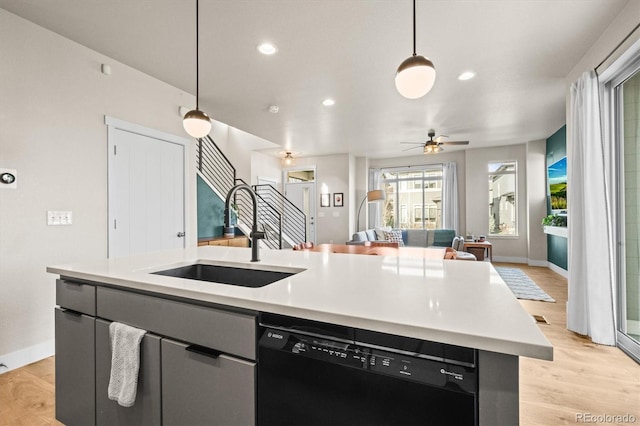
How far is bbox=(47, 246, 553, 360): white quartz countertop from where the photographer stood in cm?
70

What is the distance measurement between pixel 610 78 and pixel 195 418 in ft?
12.5

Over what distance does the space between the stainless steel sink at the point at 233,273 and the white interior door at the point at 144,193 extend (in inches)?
70.0

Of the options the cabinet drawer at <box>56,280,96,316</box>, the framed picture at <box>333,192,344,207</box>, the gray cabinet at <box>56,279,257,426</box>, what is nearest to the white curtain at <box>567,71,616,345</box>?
the gray cabinet at <box>56,279,257,426</box>

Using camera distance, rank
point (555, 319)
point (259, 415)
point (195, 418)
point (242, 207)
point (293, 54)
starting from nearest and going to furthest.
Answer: point (259, 415) → point (195, 418) → point (293, 54) → point (555, 319) → point (242, 207)

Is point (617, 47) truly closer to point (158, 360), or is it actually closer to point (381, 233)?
point (158, 360)

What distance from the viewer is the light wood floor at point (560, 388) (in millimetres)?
1775

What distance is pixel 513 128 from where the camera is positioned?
5.40m

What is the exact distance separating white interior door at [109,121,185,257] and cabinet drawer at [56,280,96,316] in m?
1.66

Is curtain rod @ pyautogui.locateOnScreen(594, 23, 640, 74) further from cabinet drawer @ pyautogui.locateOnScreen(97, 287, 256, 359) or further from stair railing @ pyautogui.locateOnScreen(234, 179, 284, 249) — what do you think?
stair railing @ pyautogui.locateOnScreen(234, 179, 284, 249)

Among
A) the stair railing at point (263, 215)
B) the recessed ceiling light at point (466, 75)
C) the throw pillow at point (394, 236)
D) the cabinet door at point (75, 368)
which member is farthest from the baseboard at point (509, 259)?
the cabinet door at point (75, 368)

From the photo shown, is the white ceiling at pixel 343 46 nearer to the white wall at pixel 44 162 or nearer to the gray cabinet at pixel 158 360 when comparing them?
the white wall at pixel 44 162

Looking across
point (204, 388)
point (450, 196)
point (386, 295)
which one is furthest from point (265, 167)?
point (386, 295)

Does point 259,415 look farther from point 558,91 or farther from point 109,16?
point 558,91

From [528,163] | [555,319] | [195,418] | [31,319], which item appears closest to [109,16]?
[31,319]
